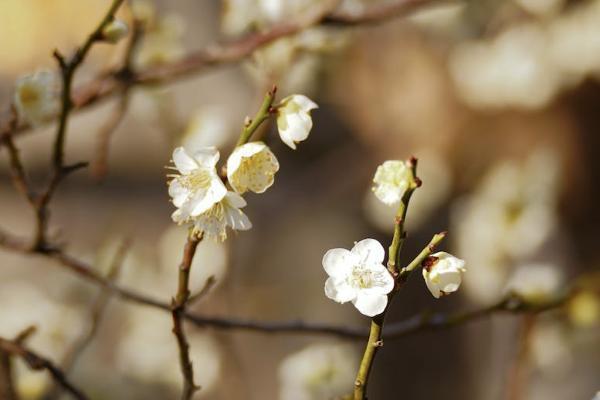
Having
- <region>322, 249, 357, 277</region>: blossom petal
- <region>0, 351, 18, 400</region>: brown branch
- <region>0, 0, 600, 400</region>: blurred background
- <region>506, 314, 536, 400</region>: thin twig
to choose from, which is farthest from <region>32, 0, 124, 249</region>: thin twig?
<region>506, 314, 536, 400</region>: thin twig

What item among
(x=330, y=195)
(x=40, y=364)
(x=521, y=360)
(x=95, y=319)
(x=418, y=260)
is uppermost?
(x=418, y=260)

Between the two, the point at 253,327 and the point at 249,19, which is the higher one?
the point at 249,19

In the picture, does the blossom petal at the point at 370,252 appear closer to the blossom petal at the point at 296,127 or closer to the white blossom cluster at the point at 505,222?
the blossom petal at the point at 296,127

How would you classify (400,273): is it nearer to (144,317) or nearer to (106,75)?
(106,75)

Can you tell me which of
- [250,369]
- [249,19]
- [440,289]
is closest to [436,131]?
[250,369]

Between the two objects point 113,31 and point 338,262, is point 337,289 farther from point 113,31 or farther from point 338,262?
point 113,31

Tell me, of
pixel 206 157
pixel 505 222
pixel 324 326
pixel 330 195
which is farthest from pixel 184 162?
pixel 330 195
